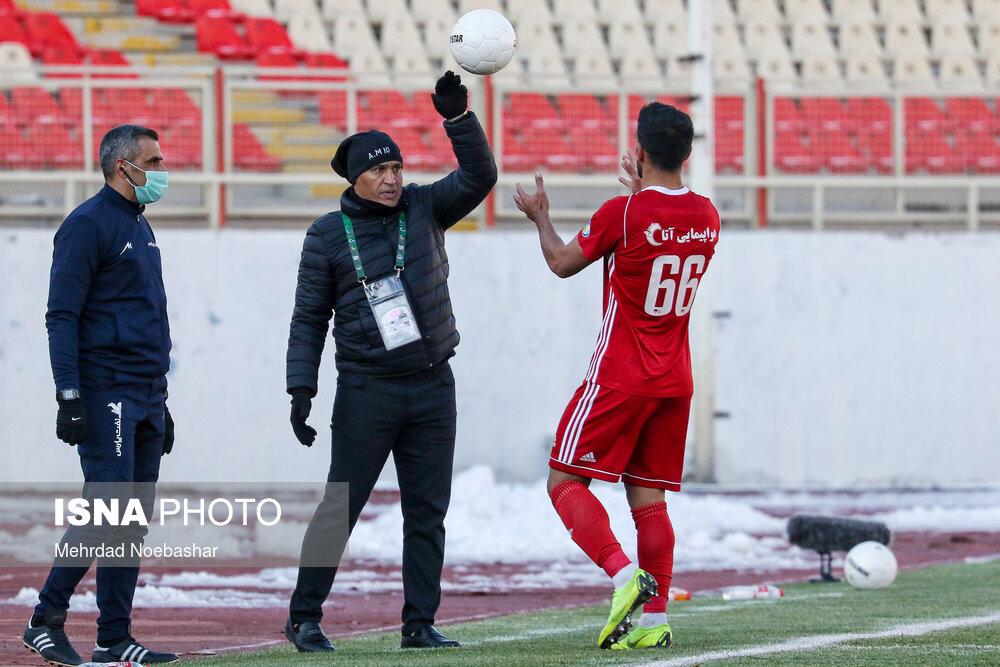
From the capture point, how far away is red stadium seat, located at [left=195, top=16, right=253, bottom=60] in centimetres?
1856

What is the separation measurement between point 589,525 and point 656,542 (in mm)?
317

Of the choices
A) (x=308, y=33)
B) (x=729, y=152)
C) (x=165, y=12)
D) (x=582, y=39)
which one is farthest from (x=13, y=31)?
(x=729, y=152)

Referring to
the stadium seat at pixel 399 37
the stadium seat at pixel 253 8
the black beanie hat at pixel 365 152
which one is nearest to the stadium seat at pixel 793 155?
the stadium seat at pixel 399 37

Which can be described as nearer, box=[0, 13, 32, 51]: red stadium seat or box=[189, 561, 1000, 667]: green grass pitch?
box=[189, 561, 1000, 667]: green grass pitch

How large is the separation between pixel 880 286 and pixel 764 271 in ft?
3.92

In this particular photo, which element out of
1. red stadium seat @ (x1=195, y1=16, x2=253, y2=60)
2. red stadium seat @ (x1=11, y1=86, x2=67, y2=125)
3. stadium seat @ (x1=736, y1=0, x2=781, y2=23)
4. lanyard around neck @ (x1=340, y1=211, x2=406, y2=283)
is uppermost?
stadium seat @ (x1=736, y1=0, x2=781, y2=23)

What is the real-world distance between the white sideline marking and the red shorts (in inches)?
27.4

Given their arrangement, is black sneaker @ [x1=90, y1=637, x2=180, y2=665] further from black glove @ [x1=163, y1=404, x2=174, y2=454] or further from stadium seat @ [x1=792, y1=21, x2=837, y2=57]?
stadium seat @ [x1=792, y1=21, x2=837, y2=57]

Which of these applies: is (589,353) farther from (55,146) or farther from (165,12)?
(165,12)

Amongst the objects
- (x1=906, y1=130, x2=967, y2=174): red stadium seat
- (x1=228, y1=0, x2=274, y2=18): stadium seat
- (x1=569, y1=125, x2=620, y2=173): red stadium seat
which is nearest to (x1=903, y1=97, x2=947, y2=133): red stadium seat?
(x1=906, y1=130, x2=967, y2=174): red stadium seat

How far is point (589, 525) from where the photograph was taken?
5426mm

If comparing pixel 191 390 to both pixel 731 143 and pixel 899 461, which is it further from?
pixel 899 461

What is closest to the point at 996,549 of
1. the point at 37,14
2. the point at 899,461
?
the point at 899,461

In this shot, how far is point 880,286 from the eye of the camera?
14.8 meters
